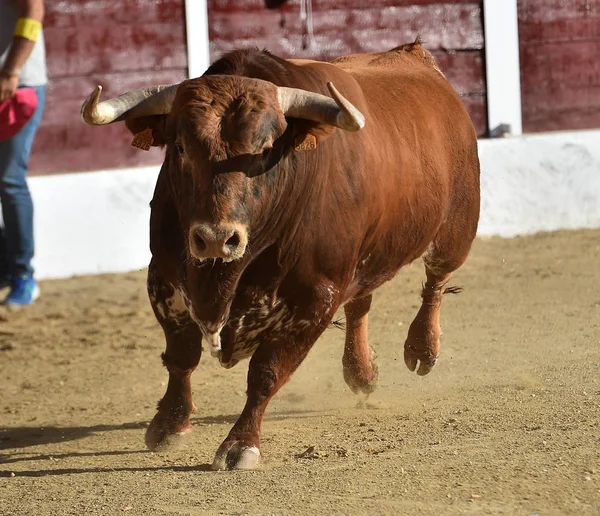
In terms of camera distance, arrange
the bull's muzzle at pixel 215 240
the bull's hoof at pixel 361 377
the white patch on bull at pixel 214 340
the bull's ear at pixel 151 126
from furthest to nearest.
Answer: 1. the bull's hoof at pixel 361 377
2. the bull's ear at pixel 151 126
3. the white patch on bull at pixel 214 340
4. the bull's muzzle at pixel 215 240

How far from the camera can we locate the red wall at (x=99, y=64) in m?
7.97

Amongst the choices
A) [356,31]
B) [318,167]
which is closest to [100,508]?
[318,167]

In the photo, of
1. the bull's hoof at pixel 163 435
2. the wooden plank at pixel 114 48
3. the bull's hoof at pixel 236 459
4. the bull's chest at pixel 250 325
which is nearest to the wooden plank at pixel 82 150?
the wooden plank at pixel 114 48

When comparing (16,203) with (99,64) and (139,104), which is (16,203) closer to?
(99,64)

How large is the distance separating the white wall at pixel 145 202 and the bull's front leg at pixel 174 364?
3.62 metres

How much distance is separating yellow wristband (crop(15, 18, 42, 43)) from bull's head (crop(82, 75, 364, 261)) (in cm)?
288

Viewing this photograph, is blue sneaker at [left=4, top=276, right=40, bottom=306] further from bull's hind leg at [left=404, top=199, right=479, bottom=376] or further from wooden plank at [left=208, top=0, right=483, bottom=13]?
bull's hind leg at [left=404, top=199, right=479, bottom=376]

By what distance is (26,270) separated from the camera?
702 centimetres

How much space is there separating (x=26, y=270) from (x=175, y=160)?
11.1 ft

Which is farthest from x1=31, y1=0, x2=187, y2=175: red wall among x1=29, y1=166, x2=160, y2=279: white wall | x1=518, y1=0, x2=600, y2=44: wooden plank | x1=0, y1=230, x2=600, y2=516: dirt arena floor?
x1=518, y1=0, x2=600, y2=44: wooden plank

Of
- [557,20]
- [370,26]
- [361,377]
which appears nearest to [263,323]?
[361,377]

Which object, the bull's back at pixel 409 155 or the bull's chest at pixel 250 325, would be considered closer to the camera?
the bull's chest at pixel 250 325

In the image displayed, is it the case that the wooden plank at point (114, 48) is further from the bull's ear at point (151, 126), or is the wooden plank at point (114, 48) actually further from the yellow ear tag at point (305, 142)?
the yellow ear tag at point (305, 142)

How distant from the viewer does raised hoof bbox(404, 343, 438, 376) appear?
538 cm
